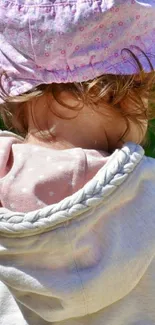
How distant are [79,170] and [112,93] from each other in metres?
0.20

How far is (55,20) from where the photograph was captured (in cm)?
168

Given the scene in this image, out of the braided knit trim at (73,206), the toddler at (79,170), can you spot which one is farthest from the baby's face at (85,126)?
the braided knit trim at (73,206)

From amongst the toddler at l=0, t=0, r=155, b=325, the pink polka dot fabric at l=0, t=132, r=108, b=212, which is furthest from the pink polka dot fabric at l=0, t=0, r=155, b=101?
the pink polka dot fabric at l=0, t=132, r=108, b=212

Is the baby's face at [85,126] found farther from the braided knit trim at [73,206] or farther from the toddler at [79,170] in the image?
the braided knit trim at [73,206]

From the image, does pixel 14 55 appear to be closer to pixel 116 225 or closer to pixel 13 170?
pixel 13 170

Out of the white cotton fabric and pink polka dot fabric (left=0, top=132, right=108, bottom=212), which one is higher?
pink polka dot fabric (left=0, top=132, right=108, bottom=212)

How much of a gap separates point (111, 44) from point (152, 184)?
0.99 feet

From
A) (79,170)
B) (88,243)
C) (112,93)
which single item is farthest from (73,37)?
(88,243)

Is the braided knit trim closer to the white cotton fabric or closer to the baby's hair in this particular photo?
the white cotton fabric

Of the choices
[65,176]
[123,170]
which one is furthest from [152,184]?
[65,176]

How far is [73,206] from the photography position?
1.65m

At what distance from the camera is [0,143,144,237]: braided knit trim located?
1.65m

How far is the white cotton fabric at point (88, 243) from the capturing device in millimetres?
1656

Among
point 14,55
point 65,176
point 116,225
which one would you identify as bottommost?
point 116,225
